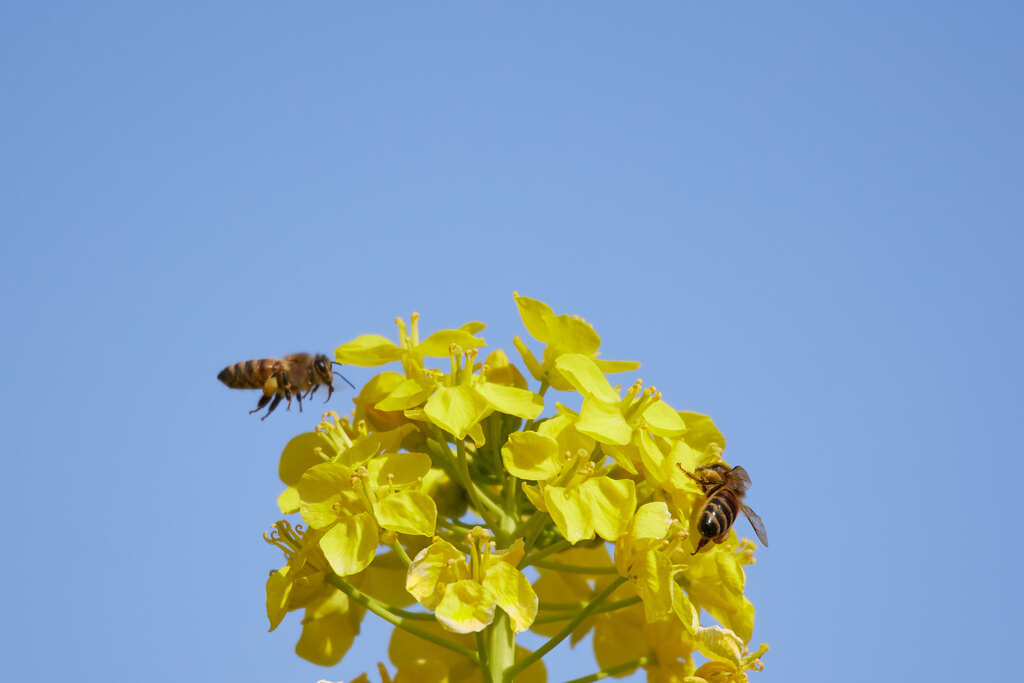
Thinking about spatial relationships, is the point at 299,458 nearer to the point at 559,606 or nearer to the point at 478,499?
the point at 478,499

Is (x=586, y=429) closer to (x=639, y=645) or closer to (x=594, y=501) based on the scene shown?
(x=594, y=501)

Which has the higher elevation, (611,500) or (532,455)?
(532,455)

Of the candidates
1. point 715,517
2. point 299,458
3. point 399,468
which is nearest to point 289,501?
point 299,458

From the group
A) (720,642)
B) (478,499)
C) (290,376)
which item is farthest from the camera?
(290,376)

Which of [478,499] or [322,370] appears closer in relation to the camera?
[478,499]

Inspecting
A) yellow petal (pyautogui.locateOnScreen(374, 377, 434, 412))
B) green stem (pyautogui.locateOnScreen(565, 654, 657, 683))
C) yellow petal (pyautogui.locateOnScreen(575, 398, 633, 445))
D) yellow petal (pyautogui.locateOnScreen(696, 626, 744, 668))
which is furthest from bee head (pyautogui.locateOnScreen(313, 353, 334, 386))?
yellow petal (pyautogui.locateOnScreen(696, 626, 744, 668))

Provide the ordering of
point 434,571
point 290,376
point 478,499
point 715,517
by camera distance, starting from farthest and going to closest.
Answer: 1. point 290,376
2. point 478,499
3. point 715,517
4. point 434,571
